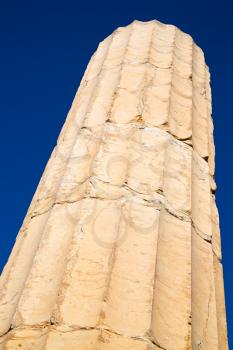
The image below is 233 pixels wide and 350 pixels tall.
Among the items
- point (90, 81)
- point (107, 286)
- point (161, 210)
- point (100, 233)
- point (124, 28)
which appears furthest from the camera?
point (124, 28)

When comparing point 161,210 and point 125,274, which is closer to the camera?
point 125,274

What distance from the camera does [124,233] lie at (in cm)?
277

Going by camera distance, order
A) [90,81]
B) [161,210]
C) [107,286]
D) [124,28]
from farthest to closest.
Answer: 1. [124,28]
2. [90,81]
3. [161,210]
4. [107,286]

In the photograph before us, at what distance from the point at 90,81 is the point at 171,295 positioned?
9.31 ft

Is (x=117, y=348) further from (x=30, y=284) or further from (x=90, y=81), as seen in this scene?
(x=90, y=81)

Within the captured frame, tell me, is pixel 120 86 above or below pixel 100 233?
above

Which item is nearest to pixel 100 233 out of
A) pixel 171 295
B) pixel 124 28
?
pixel 171 295

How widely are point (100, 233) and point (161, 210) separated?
1.62ft

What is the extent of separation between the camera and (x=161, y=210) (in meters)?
3.01

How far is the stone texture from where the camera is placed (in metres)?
2.36

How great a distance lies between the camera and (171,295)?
2600 millimetres

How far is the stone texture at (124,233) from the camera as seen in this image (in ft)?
7.73

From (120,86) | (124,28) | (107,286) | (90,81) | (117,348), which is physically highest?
(124,28)

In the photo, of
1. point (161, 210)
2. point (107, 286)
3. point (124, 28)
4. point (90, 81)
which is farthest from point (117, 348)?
point (124, 28)
